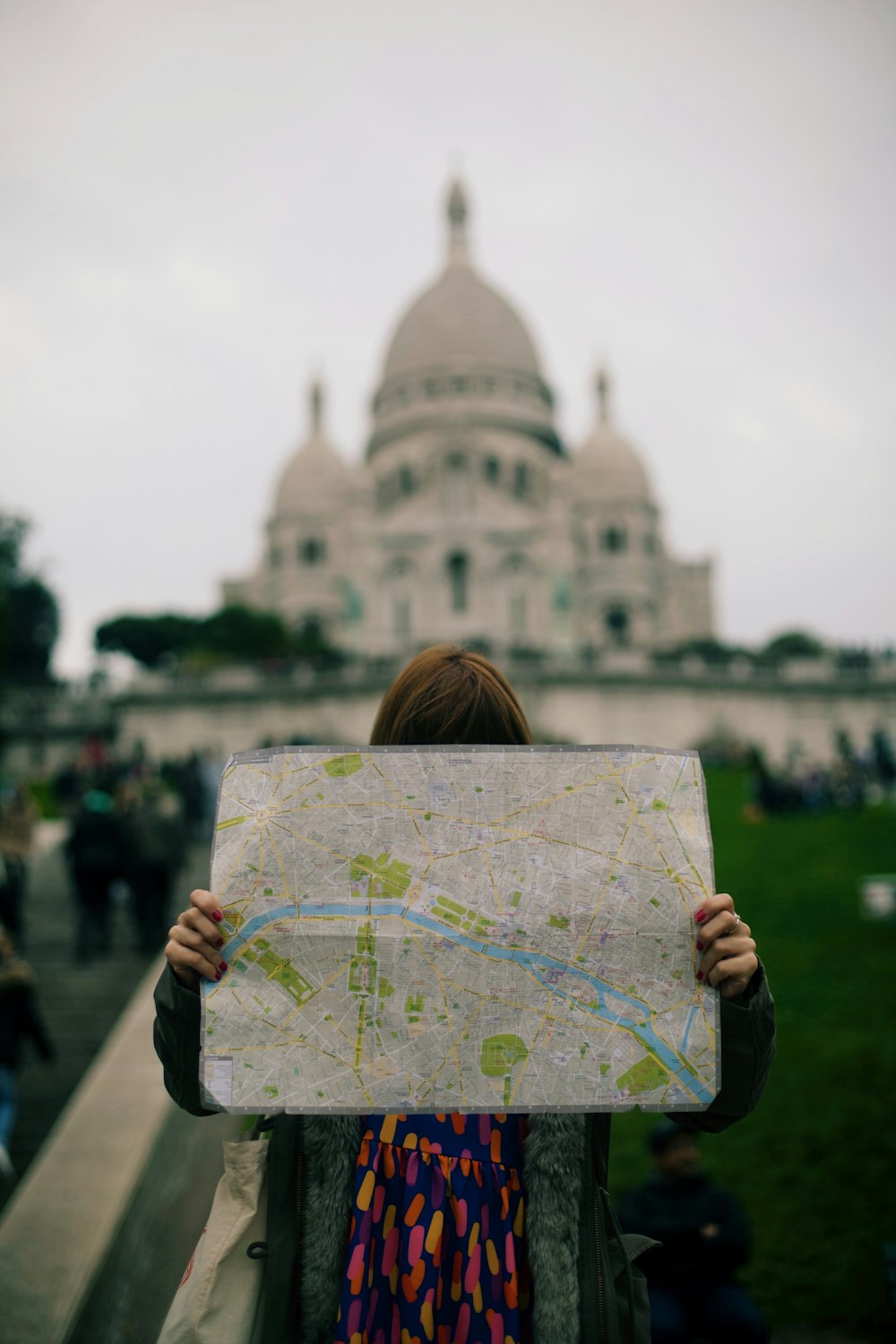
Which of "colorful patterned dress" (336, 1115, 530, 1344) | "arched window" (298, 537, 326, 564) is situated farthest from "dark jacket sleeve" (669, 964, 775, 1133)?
"arched window" (298, 537, 326, 564)

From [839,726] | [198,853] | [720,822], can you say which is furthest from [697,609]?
[198,853]

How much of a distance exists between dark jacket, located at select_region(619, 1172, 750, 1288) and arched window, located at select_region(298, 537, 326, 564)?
61406 millimetres

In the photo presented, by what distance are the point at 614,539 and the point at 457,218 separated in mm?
31431

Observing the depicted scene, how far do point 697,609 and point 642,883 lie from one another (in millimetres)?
66387

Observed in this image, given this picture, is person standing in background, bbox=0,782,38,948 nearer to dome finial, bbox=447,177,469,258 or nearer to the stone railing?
the stone railing

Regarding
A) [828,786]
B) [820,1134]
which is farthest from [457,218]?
[820,1134]

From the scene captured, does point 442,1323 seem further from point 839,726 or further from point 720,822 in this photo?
point 839,726

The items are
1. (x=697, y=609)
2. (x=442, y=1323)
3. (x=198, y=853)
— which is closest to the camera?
(x=442, y=1323)

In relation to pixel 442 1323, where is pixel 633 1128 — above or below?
below

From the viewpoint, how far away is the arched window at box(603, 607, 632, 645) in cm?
6097

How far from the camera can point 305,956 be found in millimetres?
2383

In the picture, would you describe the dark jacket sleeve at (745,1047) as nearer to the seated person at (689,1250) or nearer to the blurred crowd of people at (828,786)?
the seated person at (689,1250)

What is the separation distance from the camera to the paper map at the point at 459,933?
7.66 ft

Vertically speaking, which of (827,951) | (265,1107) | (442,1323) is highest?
(265,1107)
